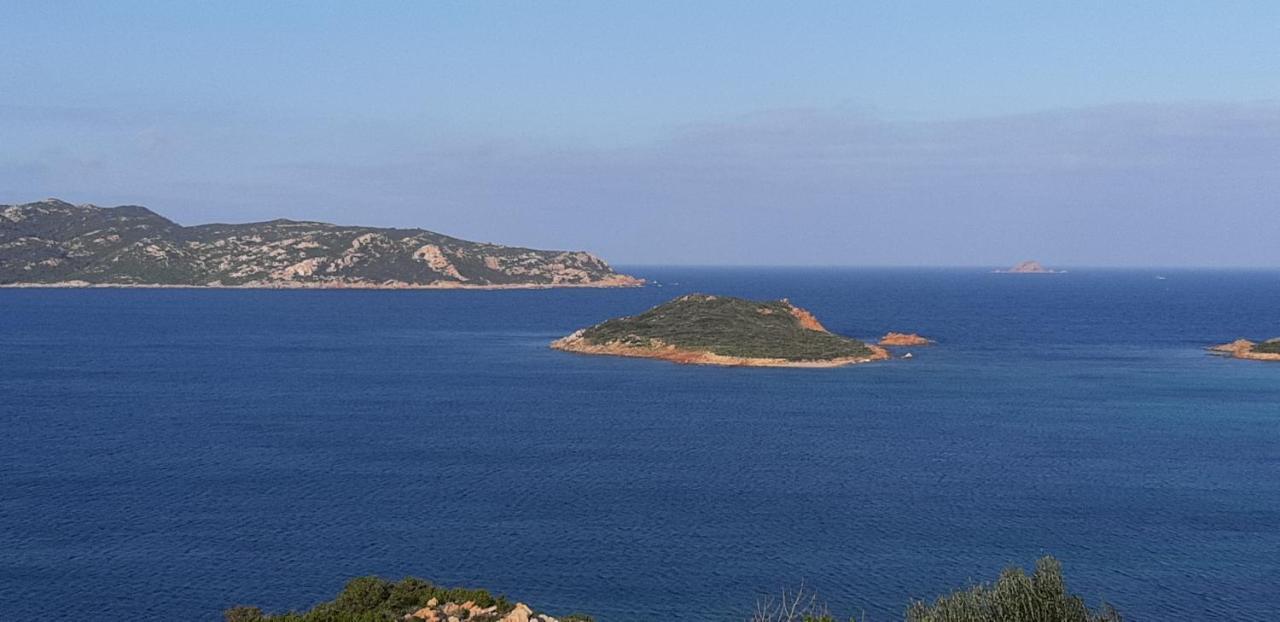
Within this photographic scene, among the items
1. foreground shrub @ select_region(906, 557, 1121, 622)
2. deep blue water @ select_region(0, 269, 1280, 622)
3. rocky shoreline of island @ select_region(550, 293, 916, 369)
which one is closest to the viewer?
foreground shrub @ select_region(906, 557, 1121, 622)

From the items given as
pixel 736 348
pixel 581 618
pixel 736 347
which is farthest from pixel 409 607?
pixel 736 347

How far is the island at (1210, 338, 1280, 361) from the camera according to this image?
18550 cm

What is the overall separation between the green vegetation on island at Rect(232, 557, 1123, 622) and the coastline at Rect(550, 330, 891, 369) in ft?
400

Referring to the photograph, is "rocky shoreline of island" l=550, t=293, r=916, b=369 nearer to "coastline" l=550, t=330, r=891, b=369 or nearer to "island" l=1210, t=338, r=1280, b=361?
"coastline" l=550, t=330, r=891, b=369

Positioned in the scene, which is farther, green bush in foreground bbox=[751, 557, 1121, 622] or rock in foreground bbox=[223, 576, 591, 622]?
rock in foreground bbox=[223, 576, 591, 622]

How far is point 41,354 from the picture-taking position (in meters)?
184

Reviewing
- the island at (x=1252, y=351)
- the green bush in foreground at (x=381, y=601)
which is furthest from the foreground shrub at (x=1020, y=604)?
the island at (x=1252, y=351)

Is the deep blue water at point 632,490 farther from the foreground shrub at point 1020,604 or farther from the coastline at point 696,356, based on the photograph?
the coastline at point 696,356

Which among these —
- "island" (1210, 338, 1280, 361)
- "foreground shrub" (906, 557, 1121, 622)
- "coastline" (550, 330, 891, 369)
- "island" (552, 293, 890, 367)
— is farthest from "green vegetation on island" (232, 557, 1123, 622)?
"island" (1210, 338, 1280, 361)

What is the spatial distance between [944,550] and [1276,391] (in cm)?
10206

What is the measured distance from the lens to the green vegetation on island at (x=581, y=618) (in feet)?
137

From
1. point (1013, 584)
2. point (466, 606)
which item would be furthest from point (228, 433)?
point (1013, 584)

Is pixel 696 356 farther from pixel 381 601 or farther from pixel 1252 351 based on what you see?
pixel 381 601

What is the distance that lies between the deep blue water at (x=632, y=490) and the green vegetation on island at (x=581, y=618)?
9285mm
